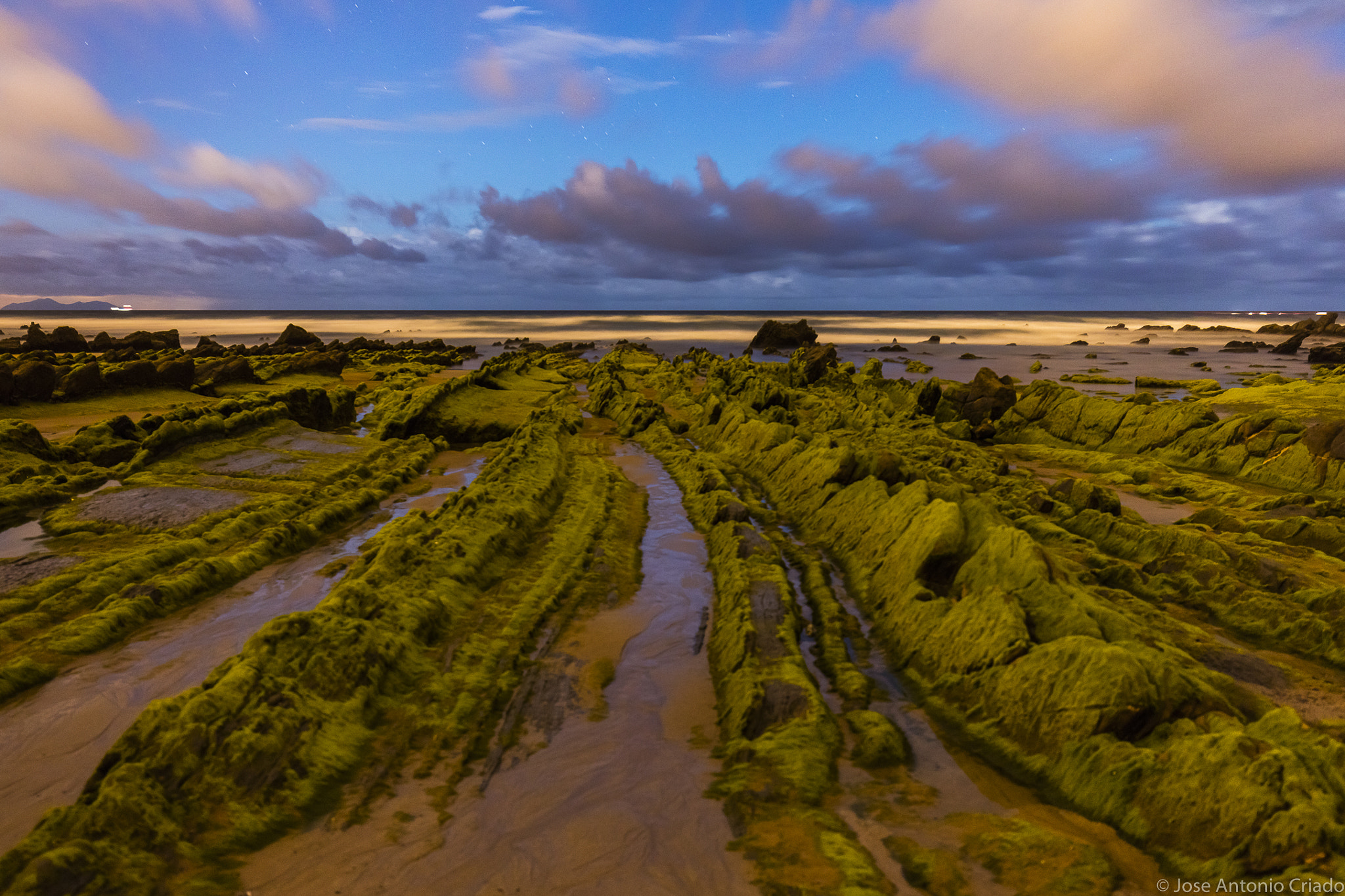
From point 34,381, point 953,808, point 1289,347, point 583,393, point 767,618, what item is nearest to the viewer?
point 953,808

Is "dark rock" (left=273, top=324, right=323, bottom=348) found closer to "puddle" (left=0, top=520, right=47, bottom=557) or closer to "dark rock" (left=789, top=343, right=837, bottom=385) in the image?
"dark rock" (left=789, top=343, right=837, bottom=385)

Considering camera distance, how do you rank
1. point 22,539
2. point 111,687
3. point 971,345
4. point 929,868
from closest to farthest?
point 929,868 < point 111,687 < point 22,539 < point 971,345

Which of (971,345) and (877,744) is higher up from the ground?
(971,345)

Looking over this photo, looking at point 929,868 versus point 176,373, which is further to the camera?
point 176,373

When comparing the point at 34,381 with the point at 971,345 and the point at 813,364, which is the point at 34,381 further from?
the point at 971,345

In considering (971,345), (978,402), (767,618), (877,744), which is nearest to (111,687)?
(767,618)

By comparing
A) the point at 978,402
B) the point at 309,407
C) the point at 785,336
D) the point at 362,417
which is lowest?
the point at 362,417

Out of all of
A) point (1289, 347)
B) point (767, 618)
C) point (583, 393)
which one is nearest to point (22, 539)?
point (767, 618)

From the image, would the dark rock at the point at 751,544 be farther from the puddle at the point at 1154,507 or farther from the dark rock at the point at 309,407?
the dark rock at the point at 309,407
